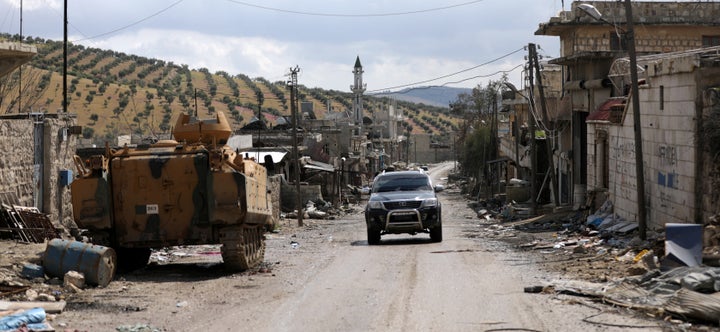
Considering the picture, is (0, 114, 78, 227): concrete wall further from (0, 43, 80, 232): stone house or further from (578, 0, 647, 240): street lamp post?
(578, 0, 647, 240): street lamp post

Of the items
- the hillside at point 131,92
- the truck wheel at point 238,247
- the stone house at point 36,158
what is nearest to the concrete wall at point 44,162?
the stone house at point 36,158

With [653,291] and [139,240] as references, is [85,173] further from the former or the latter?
[653,291]

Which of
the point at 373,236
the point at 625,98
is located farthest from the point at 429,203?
the point at 625,98

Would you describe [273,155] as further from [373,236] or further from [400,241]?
[373,236]

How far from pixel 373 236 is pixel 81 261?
1157 cm

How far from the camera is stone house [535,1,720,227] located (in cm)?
2294

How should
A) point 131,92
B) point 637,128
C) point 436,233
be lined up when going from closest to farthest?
point 637,128 < point 436,233 < point 131,92

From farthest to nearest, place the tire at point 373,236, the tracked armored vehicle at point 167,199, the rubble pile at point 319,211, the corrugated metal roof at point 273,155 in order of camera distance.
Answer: the corrugated metal roof at point 273,155 → the rubble pile at point 319,211 → the tire at point 373,236 → the tracked armored vehicle at point 167,199

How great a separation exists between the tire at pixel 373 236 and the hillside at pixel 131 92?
3467cm

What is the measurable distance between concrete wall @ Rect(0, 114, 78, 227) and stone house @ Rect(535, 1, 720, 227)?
14856 millimetres

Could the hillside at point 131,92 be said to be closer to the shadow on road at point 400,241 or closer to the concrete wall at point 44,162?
the concrete wall at point 44,162

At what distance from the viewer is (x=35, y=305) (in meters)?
12.6

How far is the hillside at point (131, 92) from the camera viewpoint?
80062mm

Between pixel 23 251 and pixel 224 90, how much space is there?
11073 cm
